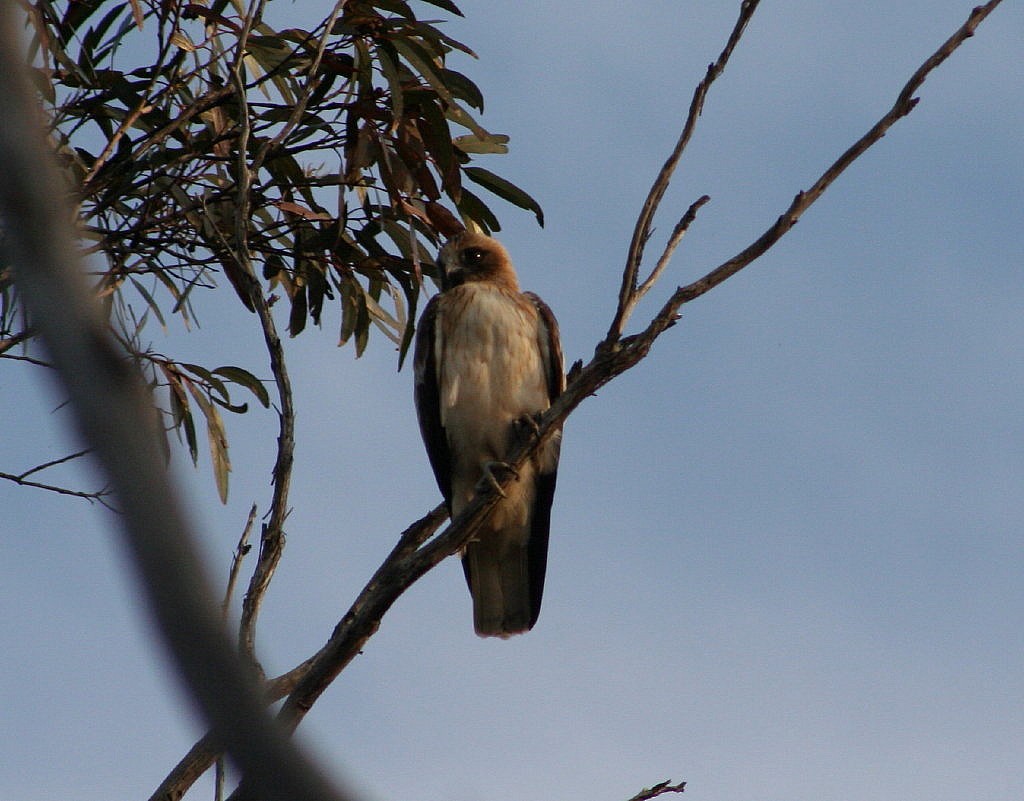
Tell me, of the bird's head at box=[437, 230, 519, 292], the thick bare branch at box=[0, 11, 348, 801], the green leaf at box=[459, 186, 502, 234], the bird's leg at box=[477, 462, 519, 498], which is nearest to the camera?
the thick bare branch at box=[0, 11, 348, 801]

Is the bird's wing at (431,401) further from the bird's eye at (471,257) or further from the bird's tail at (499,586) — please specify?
the bird's eye at (471,257)

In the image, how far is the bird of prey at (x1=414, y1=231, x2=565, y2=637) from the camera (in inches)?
169

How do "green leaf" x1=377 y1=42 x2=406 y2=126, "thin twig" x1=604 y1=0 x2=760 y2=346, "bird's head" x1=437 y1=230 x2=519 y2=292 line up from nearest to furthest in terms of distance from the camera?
"thin twig" x1=604 y1=0 x2=760 y2=346, "green leaf" x1=377 y1=42 x2=406 y2=126, "bird's head" x1=437 y1=230 x2=519 y2=292

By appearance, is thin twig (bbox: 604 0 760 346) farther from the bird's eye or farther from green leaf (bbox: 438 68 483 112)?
the bird's eye

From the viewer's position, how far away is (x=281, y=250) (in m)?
4.18

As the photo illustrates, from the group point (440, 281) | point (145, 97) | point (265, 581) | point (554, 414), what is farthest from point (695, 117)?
point (440, 281)

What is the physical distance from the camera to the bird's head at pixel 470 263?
479 cm

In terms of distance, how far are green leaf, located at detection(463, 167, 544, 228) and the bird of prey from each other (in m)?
0.21

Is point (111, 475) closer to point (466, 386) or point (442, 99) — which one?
point (442, 99)

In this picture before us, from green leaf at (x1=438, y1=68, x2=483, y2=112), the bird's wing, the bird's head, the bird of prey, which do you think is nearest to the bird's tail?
the bird of prey

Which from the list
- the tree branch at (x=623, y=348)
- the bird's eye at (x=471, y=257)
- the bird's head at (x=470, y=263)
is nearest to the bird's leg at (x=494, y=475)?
the tree branch at (x=623, y=348)

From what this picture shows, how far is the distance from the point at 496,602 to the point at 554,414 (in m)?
1.62

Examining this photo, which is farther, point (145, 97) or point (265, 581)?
point (145, 97)

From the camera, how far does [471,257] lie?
4875 mm
